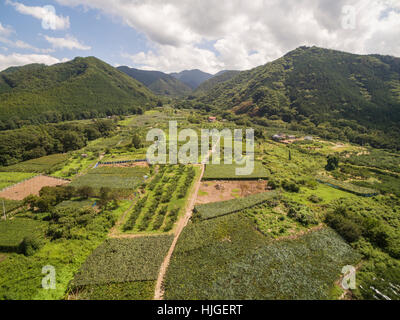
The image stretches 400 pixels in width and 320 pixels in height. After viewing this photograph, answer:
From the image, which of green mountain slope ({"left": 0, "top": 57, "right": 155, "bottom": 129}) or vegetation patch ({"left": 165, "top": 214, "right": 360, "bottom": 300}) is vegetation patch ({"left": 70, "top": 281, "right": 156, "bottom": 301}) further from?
green mountain slope ({"left": 0, "top": 57, "right": 155, "bottom": 129})

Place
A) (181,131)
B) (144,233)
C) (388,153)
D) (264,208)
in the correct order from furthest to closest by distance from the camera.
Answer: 1. (181,131)
2. (388,153)
3. (264,208)
4. (144,233)

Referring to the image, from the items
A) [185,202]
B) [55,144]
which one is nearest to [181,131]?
[55,144]

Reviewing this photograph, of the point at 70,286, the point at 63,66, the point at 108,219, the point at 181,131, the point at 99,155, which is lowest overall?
the point at 70,286

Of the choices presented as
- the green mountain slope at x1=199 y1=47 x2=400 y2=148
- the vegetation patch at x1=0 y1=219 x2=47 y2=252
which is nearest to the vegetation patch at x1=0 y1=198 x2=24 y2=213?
the vegetation patch at x1=0 y1=219 x2=47 y2=252

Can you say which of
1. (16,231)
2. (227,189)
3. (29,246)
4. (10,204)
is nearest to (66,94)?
(10,204)

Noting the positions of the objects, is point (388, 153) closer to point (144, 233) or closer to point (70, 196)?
point (144, 233)

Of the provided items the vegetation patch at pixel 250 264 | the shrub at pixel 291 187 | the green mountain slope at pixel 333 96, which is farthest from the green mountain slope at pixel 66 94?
the shrub at pixel 291 187

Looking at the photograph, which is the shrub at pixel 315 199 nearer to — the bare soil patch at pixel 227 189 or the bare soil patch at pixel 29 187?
the bare soil patch at pixel 227 189
